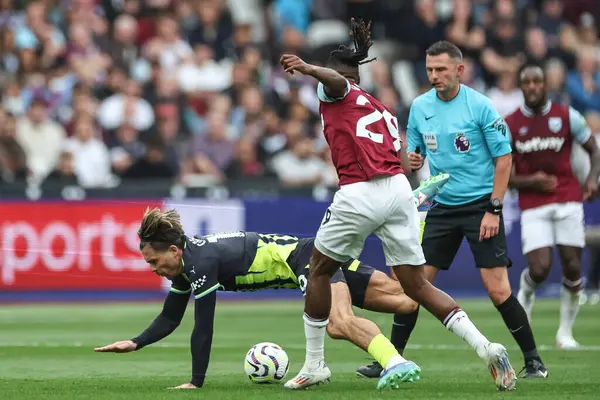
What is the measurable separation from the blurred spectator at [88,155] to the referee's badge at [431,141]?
32.8 feet

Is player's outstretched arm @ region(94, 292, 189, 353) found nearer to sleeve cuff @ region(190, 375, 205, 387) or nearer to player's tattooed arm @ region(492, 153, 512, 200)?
sleeve cuff @ region(190, 375, 205, 387)

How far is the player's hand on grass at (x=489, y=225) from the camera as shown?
31.1 feet

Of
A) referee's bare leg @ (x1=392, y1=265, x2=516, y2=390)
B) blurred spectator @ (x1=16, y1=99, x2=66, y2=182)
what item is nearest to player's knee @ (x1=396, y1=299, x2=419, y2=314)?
referee's bare leg @ (x1=392, y1=265, x2=516, y2=390)

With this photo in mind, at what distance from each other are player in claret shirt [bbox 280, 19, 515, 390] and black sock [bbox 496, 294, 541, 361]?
4.30 feet

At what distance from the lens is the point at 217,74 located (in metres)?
21.5

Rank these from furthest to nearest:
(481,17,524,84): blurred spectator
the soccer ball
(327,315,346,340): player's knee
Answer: (481,17,524,84): blurred spectator, the soccer ball, (327,315,346,340): player's knee

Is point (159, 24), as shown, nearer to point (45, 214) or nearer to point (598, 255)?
point (45, 214)

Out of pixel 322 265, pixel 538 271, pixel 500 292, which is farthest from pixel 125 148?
pixel 322 265

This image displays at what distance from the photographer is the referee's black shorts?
31.9 ft

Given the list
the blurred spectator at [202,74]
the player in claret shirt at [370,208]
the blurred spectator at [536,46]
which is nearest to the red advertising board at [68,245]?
the blurred spectator at [202,74]

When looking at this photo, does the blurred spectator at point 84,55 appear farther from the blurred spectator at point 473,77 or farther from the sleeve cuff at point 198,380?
the sleeve cuff at point 198,380

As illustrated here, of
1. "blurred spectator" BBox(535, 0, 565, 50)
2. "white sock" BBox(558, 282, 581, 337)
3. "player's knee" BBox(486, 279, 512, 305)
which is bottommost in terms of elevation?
"white sock" BBox(558, 282, 581, 337)

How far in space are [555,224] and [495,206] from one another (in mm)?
3360

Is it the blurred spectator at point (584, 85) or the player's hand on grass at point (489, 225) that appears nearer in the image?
the player's hand on grass at point (489, 225)
